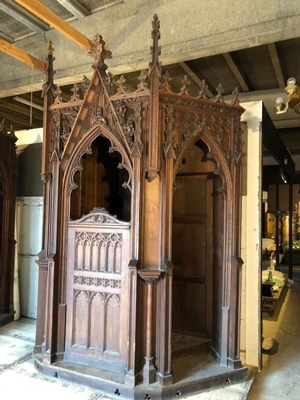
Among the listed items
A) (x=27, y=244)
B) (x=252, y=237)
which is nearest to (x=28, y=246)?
(x=27, y=244)

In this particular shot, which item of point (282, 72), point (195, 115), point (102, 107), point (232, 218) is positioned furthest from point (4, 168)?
point (282, 72)

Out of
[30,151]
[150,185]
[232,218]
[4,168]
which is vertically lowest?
[232,218]

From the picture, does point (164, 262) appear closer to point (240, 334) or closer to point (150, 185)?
point (150, 185)

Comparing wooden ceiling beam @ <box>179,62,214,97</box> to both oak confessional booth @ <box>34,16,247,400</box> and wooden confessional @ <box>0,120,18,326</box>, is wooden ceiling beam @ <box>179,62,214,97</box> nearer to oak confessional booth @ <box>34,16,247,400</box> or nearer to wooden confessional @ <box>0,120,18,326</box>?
oak confessional booth @ <box>34,16,247,400</box>

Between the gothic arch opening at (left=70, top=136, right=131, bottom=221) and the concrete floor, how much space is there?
4.32 feet

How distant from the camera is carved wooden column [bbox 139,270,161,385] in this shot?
89.8 inches

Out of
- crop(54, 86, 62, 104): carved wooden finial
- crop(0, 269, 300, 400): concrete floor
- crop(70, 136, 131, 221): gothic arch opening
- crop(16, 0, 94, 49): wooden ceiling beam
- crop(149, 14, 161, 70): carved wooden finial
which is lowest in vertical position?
crop(0, 269, 300, 400): concrete floor

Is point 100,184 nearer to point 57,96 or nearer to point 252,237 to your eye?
point 57,96

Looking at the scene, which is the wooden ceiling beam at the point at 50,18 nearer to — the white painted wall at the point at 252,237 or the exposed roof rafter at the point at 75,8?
the exposed roof rafter at the point at 75,8

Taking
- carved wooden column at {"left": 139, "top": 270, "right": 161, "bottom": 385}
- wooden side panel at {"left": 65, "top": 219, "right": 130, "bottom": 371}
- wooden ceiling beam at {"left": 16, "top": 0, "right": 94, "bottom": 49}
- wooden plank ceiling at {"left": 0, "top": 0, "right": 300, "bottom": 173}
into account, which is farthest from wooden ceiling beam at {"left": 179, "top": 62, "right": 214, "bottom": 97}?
carved wooden column at {"left": 139, "top": 270, "right": 161, "bottom": 385}

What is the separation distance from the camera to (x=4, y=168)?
3.72m

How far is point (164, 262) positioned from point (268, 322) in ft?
8.30

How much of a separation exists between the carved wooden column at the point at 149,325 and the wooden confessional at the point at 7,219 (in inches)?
83.4

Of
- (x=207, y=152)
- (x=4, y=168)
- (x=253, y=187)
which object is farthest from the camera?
(x=4, y=168)
